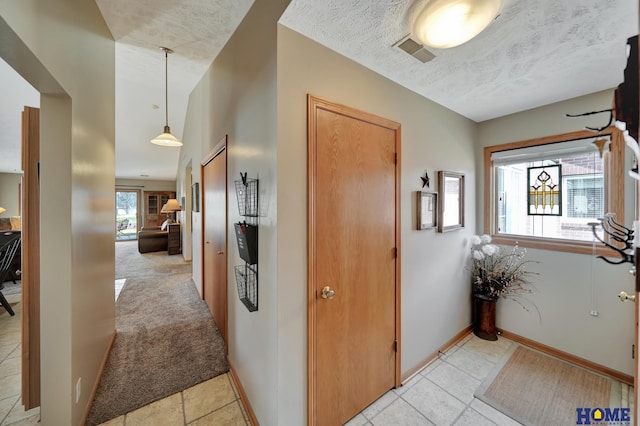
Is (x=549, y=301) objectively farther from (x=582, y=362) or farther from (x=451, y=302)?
(x=451, y=302)

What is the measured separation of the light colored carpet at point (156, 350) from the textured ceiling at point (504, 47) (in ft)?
9.00

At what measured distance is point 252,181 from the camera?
1579 millimetres

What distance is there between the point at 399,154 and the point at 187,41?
216cm

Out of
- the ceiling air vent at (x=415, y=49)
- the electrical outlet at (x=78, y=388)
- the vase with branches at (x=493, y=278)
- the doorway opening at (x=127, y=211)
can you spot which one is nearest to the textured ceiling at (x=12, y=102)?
the electrical outlet at (x=78, y=388)

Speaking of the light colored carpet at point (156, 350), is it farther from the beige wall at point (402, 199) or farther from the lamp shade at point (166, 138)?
the lamp shade at point (166, 138)

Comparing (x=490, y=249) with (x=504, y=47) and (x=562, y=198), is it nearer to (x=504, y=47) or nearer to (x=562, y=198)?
(x=562, y=198)

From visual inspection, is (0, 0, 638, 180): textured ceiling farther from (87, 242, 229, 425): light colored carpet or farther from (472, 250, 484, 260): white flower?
(87, 242, 229, 425): light colored carpet

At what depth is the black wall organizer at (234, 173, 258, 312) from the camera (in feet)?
5.18

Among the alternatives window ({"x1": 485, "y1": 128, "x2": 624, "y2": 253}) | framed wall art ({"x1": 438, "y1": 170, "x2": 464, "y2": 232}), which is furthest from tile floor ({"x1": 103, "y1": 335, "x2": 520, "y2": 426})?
window ({"x1": 485, "y1": 128, "x2": 624, "y2": 253})

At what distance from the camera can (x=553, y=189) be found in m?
2.42

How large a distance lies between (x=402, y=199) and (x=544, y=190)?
1.72 m

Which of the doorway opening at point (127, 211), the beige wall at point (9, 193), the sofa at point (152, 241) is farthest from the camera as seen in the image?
the doorway opening at point (127, 211)

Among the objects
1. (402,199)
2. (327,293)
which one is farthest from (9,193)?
(402,199)

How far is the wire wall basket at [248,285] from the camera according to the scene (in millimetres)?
1591
